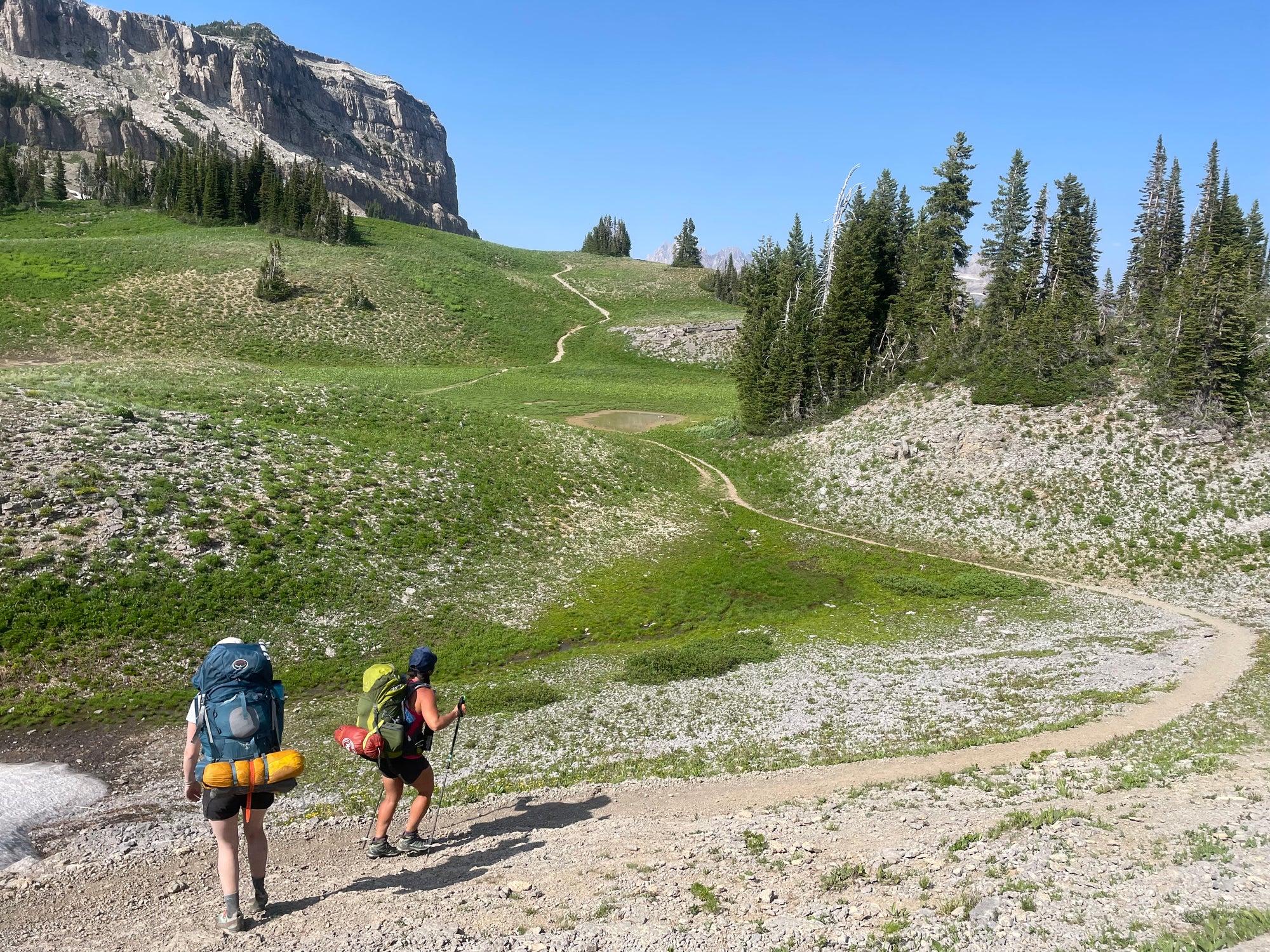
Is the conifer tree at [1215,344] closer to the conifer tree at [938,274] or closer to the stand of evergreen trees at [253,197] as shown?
the conifer tree at [938,274]

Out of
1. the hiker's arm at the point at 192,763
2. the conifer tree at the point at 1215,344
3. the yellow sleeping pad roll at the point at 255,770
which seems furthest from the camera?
the conifer tree at the point at 1215,344

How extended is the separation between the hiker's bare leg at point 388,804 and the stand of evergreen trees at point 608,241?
184941 mm

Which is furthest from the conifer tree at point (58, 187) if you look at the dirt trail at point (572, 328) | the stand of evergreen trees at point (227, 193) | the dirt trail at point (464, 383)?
the dirt trail at point (464, 383)

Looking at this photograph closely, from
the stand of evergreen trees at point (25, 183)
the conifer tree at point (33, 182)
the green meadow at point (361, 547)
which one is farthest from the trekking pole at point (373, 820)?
the conifer tree at point (33, 182)

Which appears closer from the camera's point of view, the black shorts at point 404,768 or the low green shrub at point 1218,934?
the low green shrub at point 1218,934

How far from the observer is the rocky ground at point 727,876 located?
8328mm

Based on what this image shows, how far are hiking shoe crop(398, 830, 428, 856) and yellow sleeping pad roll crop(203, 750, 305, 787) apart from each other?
11.7 feet

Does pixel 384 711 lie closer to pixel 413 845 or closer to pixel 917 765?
pixel 413 845

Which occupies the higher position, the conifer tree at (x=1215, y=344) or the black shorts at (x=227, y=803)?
the conifer tree at (x=1215, y=344)

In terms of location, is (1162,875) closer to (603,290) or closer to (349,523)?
(349,523)

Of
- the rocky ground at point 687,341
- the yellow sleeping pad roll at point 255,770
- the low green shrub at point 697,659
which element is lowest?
the low green shrub at point 697,659

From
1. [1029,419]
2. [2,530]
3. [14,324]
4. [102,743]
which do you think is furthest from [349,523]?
[14,324]

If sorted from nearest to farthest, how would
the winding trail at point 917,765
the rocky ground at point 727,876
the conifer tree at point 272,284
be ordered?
the rocky ground at point 727,876, the winding trail at point 917,765, the conifer tree at point 272,284

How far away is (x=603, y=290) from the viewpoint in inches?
4811
